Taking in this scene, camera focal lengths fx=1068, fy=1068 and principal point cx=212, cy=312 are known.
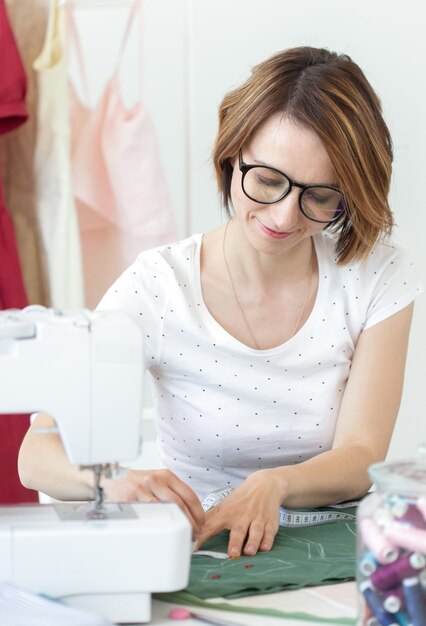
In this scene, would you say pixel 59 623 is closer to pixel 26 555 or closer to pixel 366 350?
pixel 26 555

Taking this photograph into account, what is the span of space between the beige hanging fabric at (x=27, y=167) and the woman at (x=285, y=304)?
978mm

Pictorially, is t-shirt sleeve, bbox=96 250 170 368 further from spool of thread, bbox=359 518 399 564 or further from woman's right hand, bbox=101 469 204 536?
spool of thread, bbox=359 518 399 564

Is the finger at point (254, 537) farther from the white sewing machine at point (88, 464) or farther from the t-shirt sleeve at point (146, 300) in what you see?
the t-shirt sleeve at point (146, 300)

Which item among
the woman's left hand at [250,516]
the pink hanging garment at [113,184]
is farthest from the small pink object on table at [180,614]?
the pink hanging garment at [113,184]

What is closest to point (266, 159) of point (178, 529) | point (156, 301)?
point (156, 301)

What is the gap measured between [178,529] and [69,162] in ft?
5.96

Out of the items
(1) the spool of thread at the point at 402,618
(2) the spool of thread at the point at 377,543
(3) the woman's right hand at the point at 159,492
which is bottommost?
A: (3) the woman's right hand at the point at 159,492

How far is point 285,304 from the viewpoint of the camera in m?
2.12

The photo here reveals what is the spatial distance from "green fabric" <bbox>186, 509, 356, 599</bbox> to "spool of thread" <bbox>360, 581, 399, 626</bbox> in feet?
0.83

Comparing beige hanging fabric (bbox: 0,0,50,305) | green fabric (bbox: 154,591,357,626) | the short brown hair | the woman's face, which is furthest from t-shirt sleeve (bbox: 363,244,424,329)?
beige hanging fabric (bbox: 0,0,50,305)

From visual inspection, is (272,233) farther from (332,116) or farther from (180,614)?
(180,614)

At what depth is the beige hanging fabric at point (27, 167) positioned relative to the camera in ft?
9.66

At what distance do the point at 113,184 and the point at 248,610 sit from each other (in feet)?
6.50

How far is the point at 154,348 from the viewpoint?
6.71 ft
